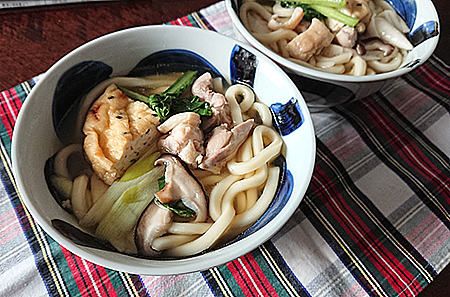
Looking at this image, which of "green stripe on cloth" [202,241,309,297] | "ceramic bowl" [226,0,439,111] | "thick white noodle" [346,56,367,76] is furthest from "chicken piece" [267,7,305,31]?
"green stripe on cloth" [202,241,309,297]

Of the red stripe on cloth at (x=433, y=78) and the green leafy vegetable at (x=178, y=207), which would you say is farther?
the red stripe on cloth at (x=433, y=78)

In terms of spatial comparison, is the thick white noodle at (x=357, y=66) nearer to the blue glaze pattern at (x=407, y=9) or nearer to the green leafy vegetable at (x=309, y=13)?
the green leafy vegetable at (x=309, y=13)

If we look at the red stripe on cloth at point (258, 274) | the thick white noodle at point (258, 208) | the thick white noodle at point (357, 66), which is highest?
the thick white noodle at point (357, 66)

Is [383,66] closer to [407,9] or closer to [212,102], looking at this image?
[407,9]

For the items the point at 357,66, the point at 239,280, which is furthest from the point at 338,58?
the point at 239,280

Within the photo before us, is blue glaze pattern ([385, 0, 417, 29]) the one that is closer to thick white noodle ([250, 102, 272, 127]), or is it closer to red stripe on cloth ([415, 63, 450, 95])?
red stripe on cloth ([415, 63, 450, 95])

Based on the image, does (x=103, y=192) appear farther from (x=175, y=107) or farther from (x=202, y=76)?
(x=202, y=76)

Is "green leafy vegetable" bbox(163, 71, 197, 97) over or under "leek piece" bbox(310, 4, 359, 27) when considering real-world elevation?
over

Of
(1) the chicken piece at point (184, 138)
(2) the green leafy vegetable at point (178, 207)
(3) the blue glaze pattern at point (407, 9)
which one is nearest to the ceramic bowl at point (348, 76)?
(3) the blue glaze pattern at point (407, 9)
